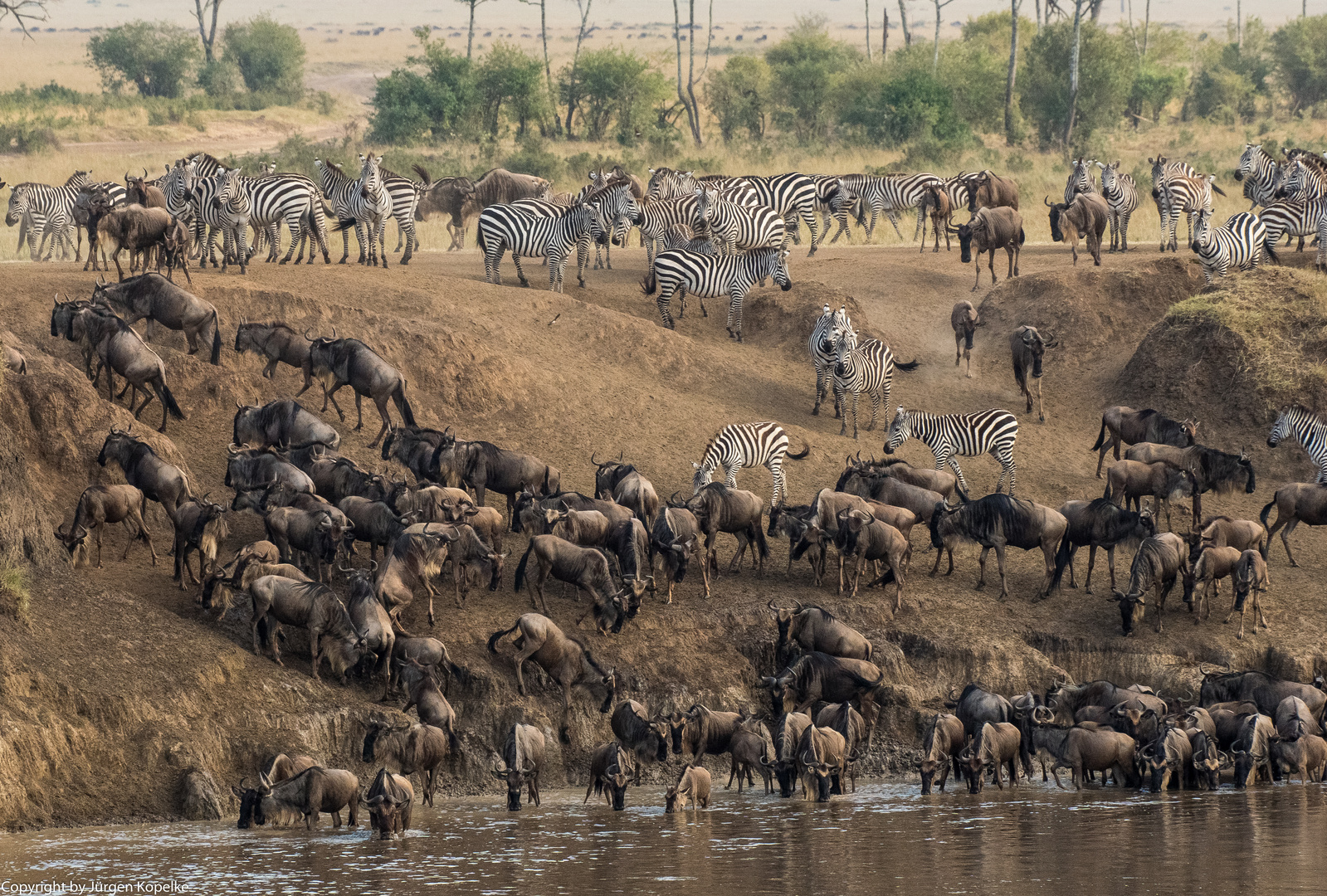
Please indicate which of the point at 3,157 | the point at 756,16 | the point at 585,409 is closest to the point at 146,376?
the point at 585,409

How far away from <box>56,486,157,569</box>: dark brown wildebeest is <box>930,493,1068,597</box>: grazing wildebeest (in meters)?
8.52

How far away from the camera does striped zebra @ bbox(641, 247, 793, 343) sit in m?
27.2

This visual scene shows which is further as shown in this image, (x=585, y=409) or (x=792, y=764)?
(x=585, y=409)

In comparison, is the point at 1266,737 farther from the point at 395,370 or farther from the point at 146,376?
the point at 146,376

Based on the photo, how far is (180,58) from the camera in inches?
3095

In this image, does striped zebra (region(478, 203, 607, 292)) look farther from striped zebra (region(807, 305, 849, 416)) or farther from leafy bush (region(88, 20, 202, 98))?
leafy bush (region(88, 20, 202, 98))

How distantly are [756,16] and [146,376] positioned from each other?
170 m

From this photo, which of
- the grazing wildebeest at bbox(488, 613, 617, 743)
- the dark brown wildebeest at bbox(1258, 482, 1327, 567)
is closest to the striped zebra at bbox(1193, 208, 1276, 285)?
the dark brown wildebeest at bbox(1258, 482, 1327, 567)

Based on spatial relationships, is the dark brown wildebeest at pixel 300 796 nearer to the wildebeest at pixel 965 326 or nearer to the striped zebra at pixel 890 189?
the wildebeest at pixel 965 326

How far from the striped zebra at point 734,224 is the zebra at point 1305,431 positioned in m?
9.89

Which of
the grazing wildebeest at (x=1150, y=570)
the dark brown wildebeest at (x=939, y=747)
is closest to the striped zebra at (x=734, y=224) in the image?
the grazing wildebeest at (x=1150, y=570)

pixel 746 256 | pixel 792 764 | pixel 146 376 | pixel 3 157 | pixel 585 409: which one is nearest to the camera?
pixel 792 764

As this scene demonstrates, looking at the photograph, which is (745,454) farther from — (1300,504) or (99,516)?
(99,516)

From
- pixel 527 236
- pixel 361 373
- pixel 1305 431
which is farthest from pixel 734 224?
pixel 361 373
